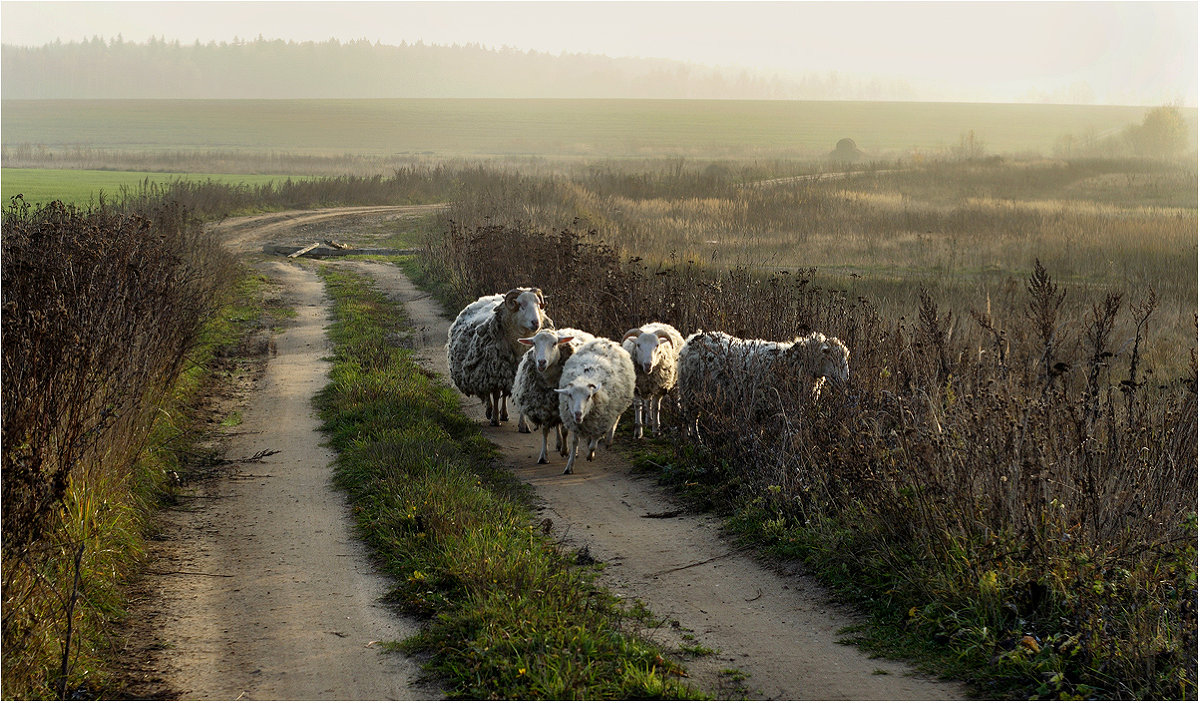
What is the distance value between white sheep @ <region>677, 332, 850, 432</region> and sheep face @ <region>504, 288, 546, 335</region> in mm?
2162

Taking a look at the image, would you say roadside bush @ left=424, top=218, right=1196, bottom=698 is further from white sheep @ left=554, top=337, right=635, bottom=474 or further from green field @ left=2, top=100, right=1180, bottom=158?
green field @ left=2, top=100, right=1180, bottom=158

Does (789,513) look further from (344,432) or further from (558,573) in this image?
(344,432)

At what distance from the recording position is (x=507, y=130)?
A: 16350cm

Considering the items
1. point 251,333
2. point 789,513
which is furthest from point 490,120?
point 789,513

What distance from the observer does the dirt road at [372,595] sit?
5992mm

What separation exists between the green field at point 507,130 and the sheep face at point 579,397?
98320mm

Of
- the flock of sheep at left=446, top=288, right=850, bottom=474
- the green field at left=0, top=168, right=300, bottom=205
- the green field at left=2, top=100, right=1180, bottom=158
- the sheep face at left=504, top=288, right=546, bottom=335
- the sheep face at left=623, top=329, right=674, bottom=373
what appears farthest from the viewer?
the green field at left=2, top=100, right=1180, bottom=158

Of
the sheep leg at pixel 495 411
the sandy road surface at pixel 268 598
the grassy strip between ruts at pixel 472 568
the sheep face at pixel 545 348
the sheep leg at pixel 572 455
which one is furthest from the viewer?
the sheep leg at pixel 495 411

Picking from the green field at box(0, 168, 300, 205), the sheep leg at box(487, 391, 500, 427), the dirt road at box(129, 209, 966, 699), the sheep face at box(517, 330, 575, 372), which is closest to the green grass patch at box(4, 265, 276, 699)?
the dirt road at box(129, 209, 966, 699)

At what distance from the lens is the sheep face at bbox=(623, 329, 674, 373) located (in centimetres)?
1212

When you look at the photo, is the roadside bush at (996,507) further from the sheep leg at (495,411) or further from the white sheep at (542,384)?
the sheep leg at (495,411)

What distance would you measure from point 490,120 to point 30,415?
578 ft

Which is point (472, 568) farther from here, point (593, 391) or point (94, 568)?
point (593, 391)

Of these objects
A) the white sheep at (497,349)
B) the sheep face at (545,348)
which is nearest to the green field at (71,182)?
the white sheep at (497,349)
